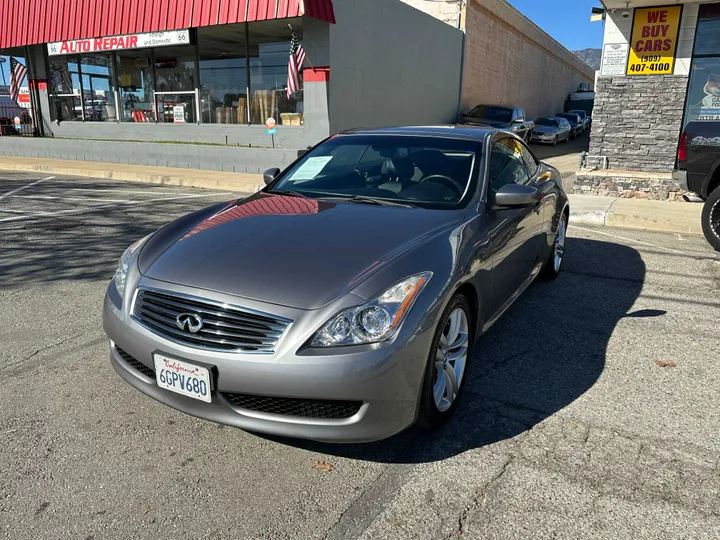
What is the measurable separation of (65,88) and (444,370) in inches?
849

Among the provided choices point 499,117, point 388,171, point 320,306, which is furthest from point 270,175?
point 499,117

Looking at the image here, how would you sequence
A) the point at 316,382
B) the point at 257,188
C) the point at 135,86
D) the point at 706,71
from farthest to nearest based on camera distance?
1. the point at 135,86
2. the point at 257,188
3. the point at 706,71
4. the point at 316,382

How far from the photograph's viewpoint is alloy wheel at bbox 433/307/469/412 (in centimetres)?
299

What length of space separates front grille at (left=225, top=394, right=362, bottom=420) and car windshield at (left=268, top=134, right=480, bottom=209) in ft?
5.20

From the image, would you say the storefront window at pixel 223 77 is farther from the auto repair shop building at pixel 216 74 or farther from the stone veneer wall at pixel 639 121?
the stone veneer wall at pixel 639 121

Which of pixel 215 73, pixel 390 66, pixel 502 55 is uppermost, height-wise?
pixel 502 55

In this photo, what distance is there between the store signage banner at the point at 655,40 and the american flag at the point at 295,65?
25.2ft

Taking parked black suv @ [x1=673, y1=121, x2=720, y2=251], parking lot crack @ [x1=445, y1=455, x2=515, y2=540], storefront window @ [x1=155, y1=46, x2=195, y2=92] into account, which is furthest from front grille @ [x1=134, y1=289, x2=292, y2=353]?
storefront window @ [x1=155, y1=46, x2=195, y2=92]

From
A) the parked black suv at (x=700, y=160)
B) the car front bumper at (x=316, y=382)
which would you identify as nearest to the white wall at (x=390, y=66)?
the parked black suv at (x=700, y=160)

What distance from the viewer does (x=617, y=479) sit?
2719mm

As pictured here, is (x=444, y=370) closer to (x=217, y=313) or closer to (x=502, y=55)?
(x=217, y=313)

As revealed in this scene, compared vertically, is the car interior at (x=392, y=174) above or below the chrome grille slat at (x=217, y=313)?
above

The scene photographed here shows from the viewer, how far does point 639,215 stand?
9109 mm

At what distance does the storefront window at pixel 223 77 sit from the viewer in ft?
55.4
